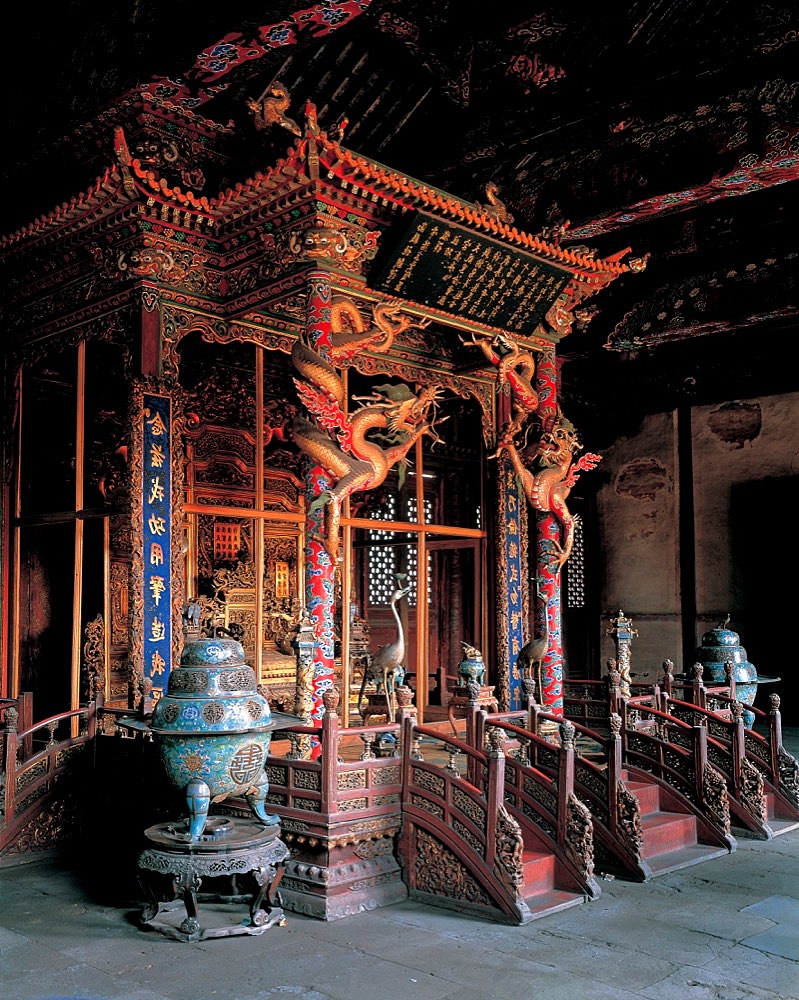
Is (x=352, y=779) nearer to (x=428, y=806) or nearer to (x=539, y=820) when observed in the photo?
(x=428, y=806)

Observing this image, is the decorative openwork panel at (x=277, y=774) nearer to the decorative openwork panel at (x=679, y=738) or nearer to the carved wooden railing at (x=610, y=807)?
the carved wooden railing at (x=610, y=807)

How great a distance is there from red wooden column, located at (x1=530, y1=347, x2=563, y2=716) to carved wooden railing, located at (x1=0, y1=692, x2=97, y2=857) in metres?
3.40

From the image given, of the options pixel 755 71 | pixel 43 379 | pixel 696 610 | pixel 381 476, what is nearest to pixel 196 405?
pixel 43 379

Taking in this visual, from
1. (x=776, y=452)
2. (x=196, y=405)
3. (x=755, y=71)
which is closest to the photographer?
(x=755, y=71)

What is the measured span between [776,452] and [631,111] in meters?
5.38

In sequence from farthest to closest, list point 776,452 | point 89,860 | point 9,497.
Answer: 1. point 776,452
2. point 9,497
3. point 89,860

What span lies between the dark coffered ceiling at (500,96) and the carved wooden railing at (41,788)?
11.9ft

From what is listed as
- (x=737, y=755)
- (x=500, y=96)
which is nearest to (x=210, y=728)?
(x=737, y=755)

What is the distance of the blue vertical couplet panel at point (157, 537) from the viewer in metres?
5.98

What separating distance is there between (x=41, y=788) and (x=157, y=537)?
1598 mm

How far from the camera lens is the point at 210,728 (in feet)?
13.8

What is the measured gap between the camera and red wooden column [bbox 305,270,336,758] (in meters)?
5.75

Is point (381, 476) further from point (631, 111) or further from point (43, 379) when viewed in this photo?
point (43, 379)

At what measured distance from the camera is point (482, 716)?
5438 millimetres
